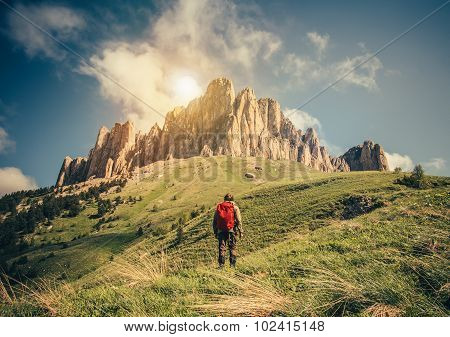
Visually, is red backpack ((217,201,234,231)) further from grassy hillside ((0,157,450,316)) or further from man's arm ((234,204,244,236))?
grassy hillside ((0,157,450,316))

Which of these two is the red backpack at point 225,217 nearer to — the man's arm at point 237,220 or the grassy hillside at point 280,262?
the man's arm at point 237,220

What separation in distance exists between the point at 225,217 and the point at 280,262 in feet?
8.63

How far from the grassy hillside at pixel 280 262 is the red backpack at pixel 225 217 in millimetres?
1558

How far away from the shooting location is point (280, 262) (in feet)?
31.9

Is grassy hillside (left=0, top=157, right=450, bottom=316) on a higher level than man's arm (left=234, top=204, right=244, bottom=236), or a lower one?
lower

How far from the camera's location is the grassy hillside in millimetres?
4309

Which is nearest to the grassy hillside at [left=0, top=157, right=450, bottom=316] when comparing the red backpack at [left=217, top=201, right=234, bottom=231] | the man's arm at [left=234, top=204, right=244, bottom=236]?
the man's arm at [left=234, top=204, right=244, bottom=236]

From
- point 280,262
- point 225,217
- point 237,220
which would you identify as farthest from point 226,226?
point 280,262

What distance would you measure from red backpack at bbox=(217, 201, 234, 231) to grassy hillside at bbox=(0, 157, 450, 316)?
61.3 inches

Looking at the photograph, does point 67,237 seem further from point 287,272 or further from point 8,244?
point 287,272

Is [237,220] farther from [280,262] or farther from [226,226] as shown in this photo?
[280,262]

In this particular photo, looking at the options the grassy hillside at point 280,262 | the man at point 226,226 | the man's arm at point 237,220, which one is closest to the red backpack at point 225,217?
the man at point 226,226

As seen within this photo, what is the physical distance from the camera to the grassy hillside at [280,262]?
431 cm
